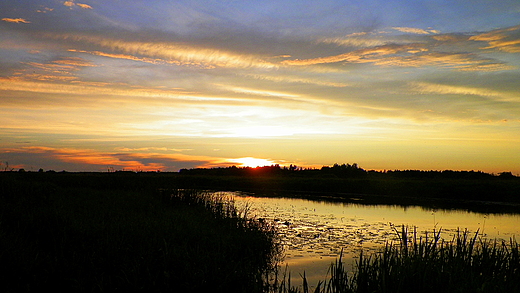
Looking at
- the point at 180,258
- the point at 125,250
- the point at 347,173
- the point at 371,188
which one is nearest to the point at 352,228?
the point at 180,258

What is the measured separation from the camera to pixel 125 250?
950 centimetres

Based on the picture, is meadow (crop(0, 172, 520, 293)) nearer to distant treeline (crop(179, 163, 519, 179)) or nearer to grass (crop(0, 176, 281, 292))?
grass (crop(0, 176, 281, 292))

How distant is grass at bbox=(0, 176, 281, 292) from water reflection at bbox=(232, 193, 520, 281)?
3.43ft

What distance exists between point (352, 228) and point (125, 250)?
11701mm

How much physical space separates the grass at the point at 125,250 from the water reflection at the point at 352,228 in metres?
1.05

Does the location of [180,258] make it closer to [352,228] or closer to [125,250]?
[125,250]

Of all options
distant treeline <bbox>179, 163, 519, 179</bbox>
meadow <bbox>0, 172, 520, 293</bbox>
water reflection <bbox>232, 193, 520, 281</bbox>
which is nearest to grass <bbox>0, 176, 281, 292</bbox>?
meadow <bbox>0, 172, 520, 293</bbox>

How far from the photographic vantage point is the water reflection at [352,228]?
12552 mm

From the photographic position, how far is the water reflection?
12.6m

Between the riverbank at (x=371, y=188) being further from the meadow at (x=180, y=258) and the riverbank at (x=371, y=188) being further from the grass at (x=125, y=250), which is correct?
the meadow at (x=180, y=258)

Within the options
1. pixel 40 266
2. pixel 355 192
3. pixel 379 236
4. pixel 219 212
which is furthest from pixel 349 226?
pixel 355 192

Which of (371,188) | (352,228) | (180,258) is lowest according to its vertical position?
(352,228)

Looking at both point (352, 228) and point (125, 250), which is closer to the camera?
point (125, 250)

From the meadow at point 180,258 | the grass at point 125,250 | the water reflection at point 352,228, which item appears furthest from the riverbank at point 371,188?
the meadow at point 180,258
